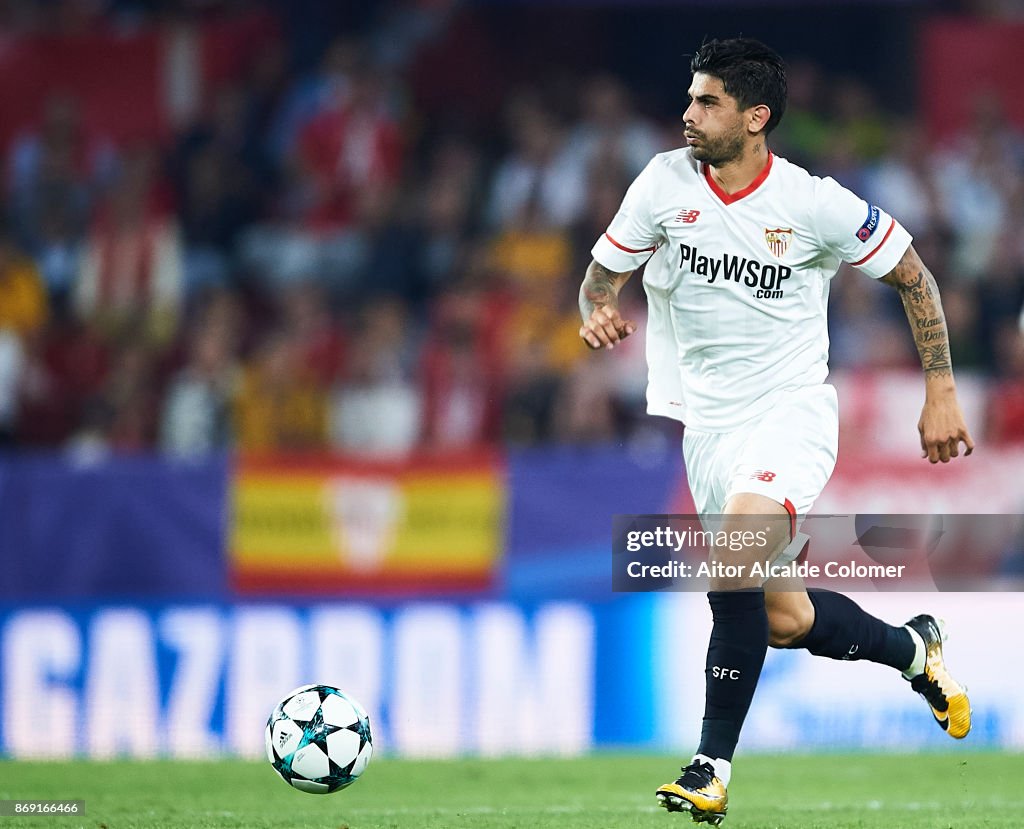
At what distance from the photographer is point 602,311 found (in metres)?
5.62

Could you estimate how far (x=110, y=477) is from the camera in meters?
9.98

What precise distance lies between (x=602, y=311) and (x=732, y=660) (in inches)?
45.5

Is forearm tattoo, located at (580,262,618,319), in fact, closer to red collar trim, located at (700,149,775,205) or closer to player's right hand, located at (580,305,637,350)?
player's right hand, located at (580,305,637,350)

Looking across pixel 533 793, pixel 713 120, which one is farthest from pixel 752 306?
pixel 533 793

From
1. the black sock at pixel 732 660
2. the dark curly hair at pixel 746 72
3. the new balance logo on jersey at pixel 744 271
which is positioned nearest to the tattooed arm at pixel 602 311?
the new balance logo on jersey at pixel 744 271

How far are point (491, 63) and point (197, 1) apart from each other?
244 cm

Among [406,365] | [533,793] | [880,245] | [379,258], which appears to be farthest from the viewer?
[379,258]

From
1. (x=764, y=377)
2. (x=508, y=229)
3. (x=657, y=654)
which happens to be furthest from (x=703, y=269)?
(x=508, y=229)

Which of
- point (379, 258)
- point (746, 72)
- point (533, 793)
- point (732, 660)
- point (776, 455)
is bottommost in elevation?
point (533, 793)

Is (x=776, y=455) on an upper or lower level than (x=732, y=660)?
upper

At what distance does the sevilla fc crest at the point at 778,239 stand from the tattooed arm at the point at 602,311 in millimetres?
489

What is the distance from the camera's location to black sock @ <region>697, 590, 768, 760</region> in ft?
18.1

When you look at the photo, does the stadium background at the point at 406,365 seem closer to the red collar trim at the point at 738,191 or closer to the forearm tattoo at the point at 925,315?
the forearm tattoo at the point at 925,315

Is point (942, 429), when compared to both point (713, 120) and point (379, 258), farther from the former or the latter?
point (379, 258)
